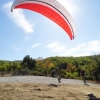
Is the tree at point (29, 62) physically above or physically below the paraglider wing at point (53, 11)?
above

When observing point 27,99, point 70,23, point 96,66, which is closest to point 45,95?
point 27,99

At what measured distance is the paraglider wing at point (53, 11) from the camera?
27.2 feet

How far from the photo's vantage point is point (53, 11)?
9.07 meters

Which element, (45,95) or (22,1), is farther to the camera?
(45,95)

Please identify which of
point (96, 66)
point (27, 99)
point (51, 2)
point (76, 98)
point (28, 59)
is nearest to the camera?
point (51, 2)

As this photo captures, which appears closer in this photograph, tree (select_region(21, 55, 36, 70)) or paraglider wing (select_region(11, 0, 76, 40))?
paraglider wing (select_region(11, 0, 76, 40))

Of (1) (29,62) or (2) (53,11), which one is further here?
(1) (29,62)

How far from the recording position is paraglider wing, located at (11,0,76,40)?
8.28 meters

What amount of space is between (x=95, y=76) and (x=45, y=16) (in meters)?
18.2

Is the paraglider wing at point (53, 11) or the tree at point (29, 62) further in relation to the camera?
the tree at point (29, 62)

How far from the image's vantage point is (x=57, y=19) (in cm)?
952

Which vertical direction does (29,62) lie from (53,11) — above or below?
above

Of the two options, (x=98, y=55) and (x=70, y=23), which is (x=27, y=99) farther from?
(x=98, y=55)

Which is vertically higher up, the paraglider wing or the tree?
the tree
